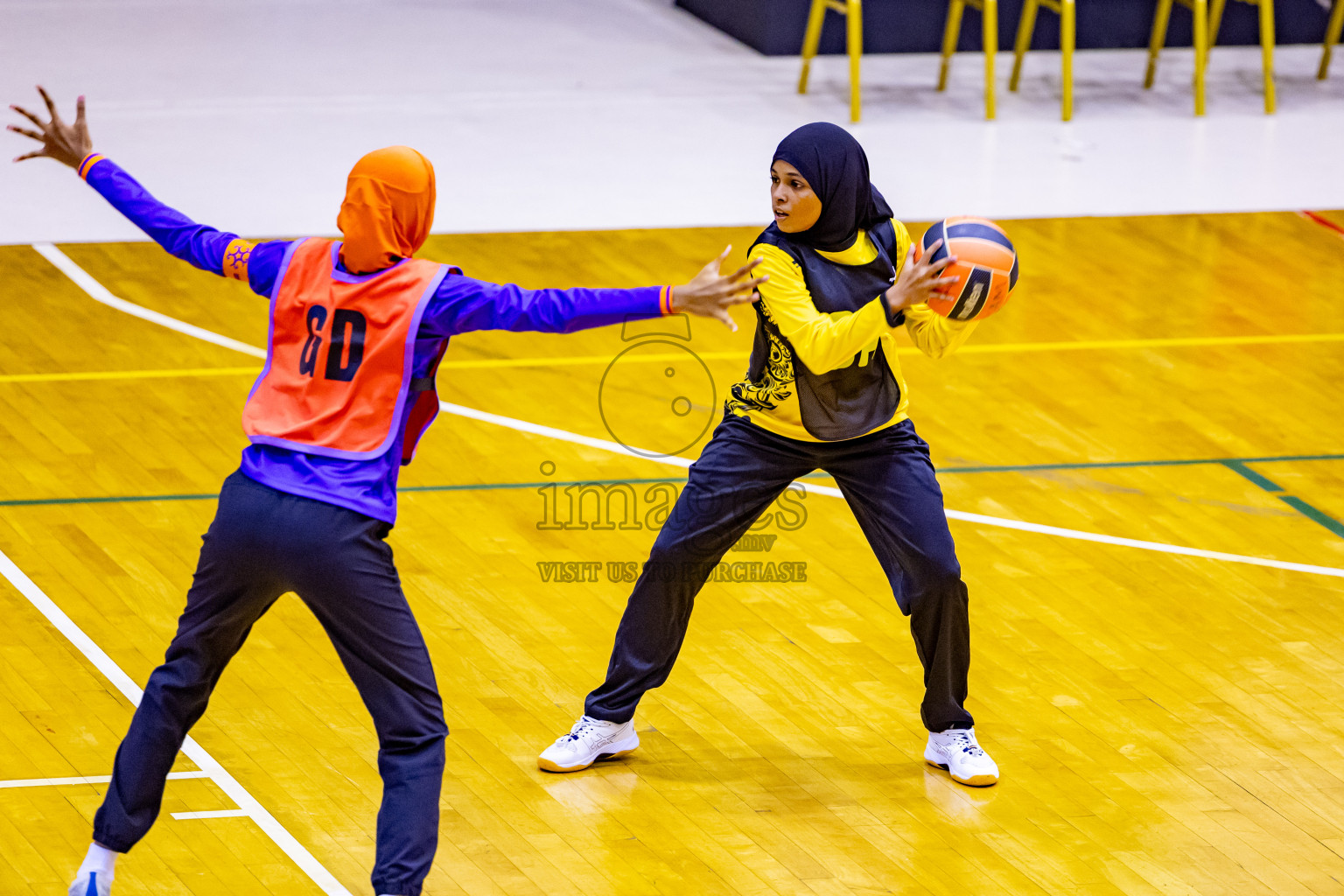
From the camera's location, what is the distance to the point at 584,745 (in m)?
4.89

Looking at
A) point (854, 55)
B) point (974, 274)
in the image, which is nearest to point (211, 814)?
point (974, 274)

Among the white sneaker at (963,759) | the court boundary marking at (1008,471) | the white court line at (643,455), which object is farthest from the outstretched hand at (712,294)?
the white court line at (643,455)

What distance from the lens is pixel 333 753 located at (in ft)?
16.2

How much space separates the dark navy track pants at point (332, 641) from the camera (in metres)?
3.79

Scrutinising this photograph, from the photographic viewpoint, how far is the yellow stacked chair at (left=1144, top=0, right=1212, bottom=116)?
12.4 m

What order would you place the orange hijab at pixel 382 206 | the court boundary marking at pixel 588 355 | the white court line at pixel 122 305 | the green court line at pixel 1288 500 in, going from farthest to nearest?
the white court line at pixel 122 305 → the court boundary marking at pixel 588 355 → the green court line at pixel 1288 500 → the orange hijab at pixel 382 206

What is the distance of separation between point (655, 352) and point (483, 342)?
788 millimetres

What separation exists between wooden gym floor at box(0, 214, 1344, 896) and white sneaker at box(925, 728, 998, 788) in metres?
0.05

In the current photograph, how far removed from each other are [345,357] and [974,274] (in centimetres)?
157

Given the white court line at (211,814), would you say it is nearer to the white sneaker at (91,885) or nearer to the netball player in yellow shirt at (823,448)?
the white sneaker at (91,885)

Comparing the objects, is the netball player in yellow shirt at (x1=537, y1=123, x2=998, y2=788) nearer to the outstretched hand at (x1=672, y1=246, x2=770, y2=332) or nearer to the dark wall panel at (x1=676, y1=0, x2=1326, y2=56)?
the outstretched hand at (x1=672, y1=246, x2=770, y2=332)

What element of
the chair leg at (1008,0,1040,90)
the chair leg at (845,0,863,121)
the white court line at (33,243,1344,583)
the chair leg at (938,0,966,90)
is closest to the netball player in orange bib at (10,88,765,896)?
the white court line at (33,243,1344,583)

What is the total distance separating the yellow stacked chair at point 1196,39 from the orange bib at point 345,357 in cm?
970

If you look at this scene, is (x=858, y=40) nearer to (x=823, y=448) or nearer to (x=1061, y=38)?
(x=1061, y=38)
